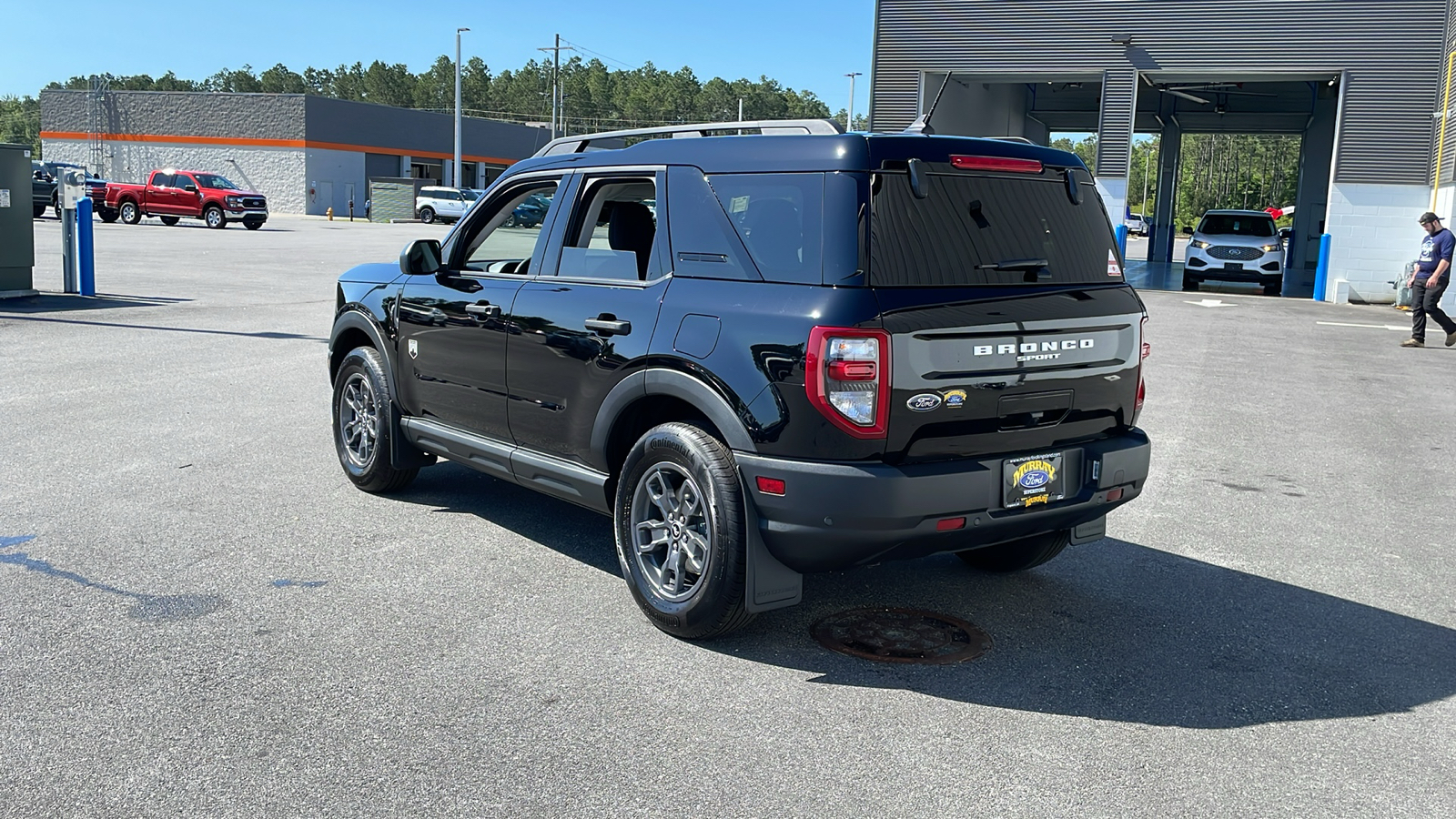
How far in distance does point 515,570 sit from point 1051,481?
2385 millimetres

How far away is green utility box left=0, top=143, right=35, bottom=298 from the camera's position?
16.2 m

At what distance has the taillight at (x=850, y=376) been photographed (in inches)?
167

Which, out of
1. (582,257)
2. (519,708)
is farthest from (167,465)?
(519,708)

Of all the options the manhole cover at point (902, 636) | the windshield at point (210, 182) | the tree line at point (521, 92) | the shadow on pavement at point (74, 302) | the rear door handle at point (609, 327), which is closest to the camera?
the manhole cover at point (902, 636)

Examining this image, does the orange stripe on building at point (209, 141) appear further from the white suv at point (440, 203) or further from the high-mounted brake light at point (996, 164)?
the high-mounted brake light at point (996, 164)

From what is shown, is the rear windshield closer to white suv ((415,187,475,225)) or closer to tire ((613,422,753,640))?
tire ((613,422,753,640))

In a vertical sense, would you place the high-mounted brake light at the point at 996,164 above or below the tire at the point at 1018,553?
above

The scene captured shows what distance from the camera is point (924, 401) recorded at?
14.3 feet

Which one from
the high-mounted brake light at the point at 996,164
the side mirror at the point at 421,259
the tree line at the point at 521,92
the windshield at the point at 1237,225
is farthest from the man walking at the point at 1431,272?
the tree line at the point at 521,92

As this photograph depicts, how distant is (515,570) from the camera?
5625 mm

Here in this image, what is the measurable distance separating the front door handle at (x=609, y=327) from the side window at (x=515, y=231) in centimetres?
72

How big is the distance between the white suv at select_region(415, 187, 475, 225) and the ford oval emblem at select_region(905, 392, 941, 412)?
5319cm

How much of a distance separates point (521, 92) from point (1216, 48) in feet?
530

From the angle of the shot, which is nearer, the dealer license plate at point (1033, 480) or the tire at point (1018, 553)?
the dealer license plate at point (1033, 480)
